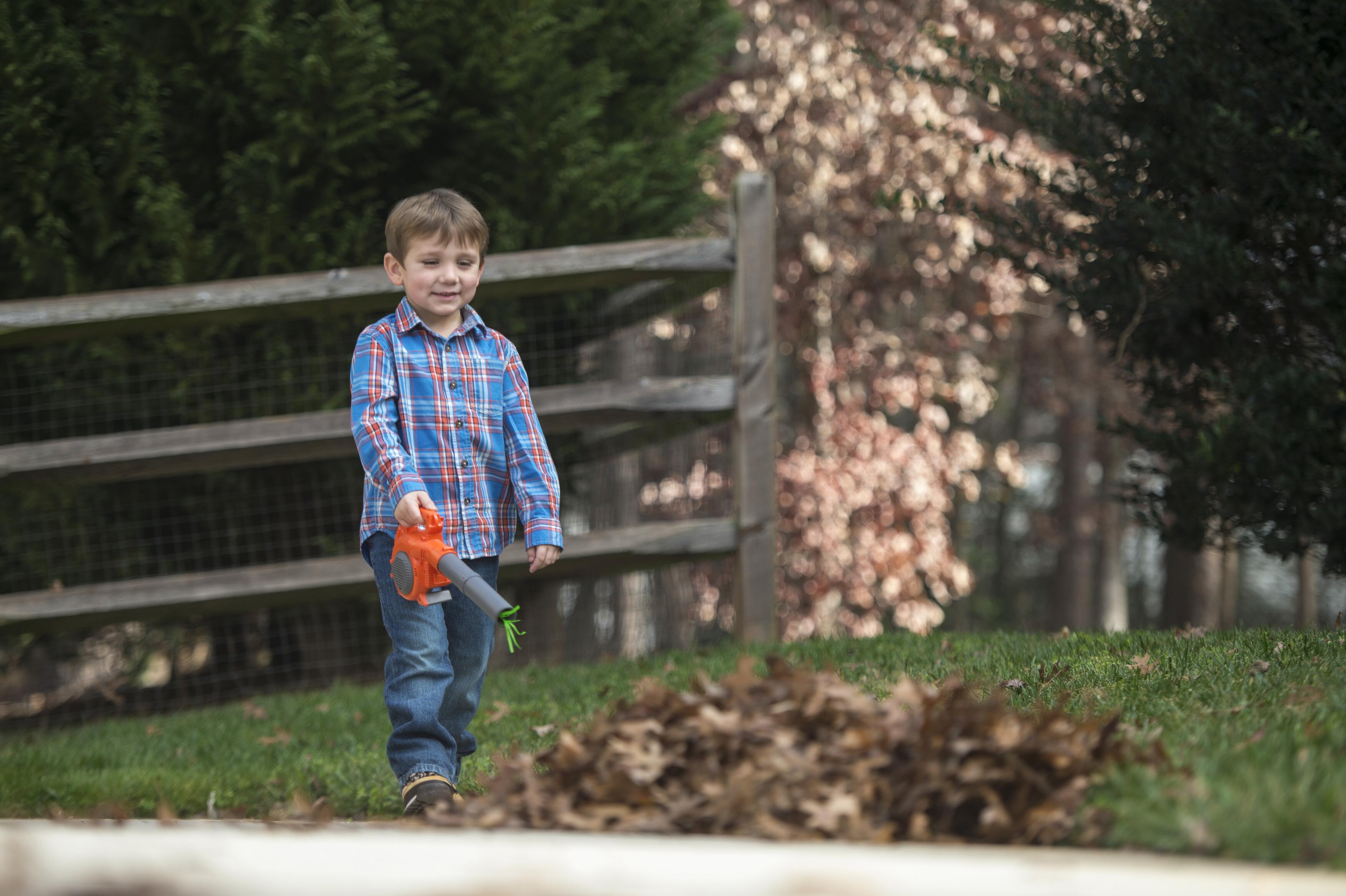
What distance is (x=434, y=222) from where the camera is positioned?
327 centimetres

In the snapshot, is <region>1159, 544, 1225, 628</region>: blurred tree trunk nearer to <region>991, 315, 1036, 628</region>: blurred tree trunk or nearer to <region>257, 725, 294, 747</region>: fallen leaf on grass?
<region>991, 315, 1036, 628</region>: blurred tree trunk

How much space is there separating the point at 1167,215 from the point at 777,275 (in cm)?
508

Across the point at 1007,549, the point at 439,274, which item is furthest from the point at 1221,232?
the point at 1007,549

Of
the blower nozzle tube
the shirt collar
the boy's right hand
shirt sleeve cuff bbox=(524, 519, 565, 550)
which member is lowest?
the blower nozzle tube

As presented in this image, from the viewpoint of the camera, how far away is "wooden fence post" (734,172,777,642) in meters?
5.39

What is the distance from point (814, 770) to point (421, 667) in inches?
57.3

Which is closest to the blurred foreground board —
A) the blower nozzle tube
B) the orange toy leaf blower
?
the blower nozzle tube

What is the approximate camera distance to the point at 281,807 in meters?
3.79

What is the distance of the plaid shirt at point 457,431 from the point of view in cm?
328

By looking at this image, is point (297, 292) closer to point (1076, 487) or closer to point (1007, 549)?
point (1076, 487)

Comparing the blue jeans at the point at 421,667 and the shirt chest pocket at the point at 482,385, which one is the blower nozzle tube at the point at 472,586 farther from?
the shirt chest pocket at the point at 482,385

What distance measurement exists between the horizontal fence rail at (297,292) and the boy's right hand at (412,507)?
1.91 meters

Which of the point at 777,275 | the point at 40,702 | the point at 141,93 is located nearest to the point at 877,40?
the point at 777,275

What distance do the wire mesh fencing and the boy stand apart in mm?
1923
